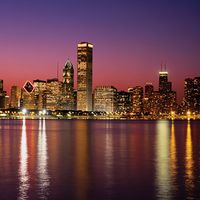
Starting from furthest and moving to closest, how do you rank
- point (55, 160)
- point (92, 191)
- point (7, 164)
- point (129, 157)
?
point (129, 157) < point (55, 160) < point (7, 164) < point (92, 191)

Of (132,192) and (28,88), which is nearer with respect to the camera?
(132,192)

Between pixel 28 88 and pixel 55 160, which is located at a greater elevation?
pixel 28 88

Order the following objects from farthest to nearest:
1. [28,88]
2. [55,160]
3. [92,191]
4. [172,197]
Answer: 1. [28,88]
2. [55,160]
3. [92,191]
4. [172,197]

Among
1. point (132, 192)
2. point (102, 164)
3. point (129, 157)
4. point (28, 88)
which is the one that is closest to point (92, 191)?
point (132, 192)

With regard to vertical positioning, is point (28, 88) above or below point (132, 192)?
above

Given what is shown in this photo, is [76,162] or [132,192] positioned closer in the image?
[132,192]

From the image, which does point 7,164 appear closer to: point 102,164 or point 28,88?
point 102,164

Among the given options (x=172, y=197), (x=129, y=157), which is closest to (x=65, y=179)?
(x=172, y=197)

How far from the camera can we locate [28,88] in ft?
622

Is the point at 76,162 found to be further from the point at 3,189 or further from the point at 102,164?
the point at 3,189

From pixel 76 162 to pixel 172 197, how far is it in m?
17.1

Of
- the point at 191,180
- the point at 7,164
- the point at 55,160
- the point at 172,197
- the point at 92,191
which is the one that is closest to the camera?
the point at 172,197

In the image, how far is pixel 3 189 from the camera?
1027 inches

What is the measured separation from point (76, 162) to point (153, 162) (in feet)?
23.3
